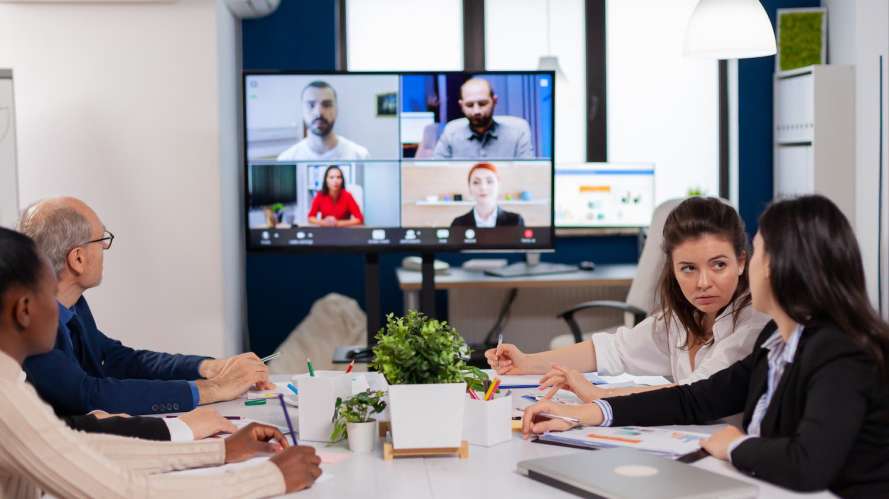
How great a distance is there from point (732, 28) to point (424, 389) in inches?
104

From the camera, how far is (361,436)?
1.92m

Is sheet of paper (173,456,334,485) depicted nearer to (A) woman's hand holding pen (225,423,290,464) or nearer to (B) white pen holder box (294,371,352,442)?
(A) woman's hand holding pen (225,423,290,464)

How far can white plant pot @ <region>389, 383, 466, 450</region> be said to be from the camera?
72.1 inches

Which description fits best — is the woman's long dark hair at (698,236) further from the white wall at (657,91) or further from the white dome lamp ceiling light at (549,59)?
the white wall at (657,91)

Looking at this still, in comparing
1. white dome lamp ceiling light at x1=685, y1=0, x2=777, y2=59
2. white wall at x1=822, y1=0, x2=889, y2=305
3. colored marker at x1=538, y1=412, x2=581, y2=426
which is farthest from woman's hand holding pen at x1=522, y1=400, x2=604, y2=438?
white wall at x1=822, y1=0, x2=889, y2=305

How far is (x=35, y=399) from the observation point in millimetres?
1517

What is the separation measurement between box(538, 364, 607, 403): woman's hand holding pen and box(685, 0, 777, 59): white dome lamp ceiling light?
2098 millimetres

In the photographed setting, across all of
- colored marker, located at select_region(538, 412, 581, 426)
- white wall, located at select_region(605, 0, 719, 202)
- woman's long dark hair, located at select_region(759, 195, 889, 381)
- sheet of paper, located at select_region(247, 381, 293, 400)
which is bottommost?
sheet of paper, located at select_region(247, 381, 293, 400)

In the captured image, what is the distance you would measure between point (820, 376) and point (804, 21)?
4.96 metres

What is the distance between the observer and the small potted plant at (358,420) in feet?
6.32

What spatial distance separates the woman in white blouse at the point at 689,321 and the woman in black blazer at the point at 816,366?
46cm

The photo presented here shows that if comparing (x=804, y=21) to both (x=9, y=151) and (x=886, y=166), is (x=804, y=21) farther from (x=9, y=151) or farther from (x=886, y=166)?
(x=9, y=151)

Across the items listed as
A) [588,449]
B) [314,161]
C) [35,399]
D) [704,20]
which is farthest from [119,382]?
[704,20]

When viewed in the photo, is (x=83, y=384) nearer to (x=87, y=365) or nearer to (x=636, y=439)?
(x=87, y=365)
